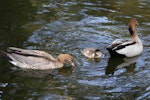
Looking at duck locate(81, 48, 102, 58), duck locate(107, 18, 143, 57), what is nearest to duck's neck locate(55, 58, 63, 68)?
duck locate(81, 48, 102, 58)

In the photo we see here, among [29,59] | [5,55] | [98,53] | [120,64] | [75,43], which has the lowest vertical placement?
[120,64]

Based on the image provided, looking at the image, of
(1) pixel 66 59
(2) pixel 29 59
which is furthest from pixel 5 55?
(1) pixel 66 59

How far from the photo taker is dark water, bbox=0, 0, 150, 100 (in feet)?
28.9

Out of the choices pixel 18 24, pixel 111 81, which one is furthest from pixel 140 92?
pixel 18 24

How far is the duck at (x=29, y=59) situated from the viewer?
9.97 m

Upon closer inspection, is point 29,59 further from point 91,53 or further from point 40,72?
point 91,53

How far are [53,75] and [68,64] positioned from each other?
82cm

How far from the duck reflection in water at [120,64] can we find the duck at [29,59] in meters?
0.88

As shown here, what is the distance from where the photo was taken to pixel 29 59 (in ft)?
32.8

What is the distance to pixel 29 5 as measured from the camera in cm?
1516

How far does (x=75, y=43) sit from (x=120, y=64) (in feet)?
4.80

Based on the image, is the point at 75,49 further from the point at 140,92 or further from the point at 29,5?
the point at 29,5

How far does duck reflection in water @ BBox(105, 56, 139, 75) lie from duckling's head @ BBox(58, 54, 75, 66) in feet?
2.72

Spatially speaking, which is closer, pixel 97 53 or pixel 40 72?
pixel 40 72
